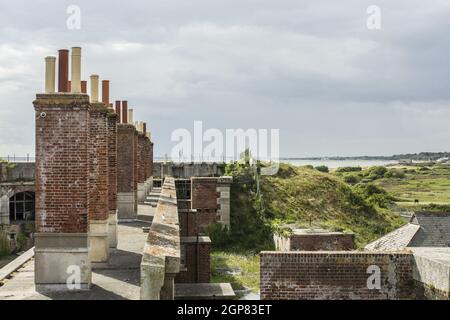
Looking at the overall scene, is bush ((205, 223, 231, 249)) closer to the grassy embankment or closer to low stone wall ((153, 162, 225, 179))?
the grassy embankment

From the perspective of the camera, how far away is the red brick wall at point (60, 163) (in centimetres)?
1198

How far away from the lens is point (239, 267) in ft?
95.3

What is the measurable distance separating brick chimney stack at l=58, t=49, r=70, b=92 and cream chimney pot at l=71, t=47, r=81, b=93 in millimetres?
156

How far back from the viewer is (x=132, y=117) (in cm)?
2992

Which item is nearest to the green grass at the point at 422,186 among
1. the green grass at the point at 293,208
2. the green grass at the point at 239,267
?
the green grass at the point at 293,208

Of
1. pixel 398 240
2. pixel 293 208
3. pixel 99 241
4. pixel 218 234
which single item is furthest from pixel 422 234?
pixel 99 241

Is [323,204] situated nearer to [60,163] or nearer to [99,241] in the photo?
[99,241]

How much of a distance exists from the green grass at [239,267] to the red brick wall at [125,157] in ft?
18.0

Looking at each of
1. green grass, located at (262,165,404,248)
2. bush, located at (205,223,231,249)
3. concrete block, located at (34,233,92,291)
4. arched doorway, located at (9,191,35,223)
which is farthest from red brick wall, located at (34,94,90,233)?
arched doorway, located at (9,191,35,223)

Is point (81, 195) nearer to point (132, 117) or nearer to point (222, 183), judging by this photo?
point (132, 117)

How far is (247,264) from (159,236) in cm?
1821

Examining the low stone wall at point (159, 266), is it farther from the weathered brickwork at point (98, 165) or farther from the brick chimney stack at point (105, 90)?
the brick chimney stack at point (105, 90)

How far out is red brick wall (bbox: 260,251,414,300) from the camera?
39.7 ft

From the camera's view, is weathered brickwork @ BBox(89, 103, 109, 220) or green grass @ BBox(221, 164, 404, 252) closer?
weathered brickwork @ BBox(89, 103, 109, 220)
